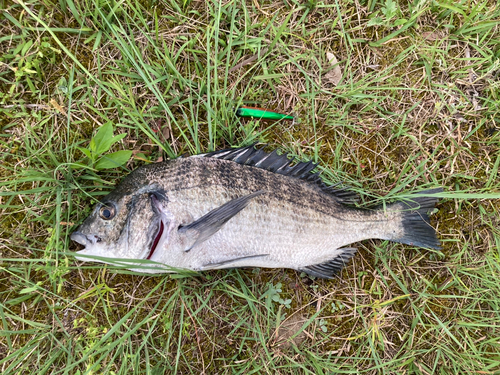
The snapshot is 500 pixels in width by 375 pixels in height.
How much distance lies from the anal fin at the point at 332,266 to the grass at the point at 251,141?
8.4 inches

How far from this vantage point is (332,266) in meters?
2.96

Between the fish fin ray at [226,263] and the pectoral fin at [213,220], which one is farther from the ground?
the pectoral fin at [213,220]

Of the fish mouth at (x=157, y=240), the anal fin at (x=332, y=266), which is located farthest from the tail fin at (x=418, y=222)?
the fish mouth at (x=157, y=240)

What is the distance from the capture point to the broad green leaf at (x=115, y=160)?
103 inches

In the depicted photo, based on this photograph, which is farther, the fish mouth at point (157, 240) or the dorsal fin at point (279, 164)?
the dorsal fin at point (279, 164)

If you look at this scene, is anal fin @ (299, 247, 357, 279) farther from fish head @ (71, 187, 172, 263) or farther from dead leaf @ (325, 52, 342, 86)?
dead leaf @ (325, 52, 342, 86)

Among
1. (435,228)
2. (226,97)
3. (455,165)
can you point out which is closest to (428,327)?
(435,228)

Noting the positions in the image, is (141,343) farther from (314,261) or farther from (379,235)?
(379,235)

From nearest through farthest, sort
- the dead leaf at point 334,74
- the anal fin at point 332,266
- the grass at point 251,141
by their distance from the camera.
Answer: the grass at point 251,141 → the anal fin at point 332,266 → the dead leaf at point 334,74

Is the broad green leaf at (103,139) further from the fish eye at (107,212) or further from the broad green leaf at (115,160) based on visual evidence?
the fish eye at (107,212)

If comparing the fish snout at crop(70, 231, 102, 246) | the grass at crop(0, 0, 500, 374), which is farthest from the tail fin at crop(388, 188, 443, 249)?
the fish snout at crop(70, 231, 102, 246)

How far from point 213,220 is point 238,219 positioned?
27 centimetres

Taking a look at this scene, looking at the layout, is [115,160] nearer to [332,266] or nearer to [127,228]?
[127,228]

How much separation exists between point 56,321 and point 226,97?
2.76 metres
